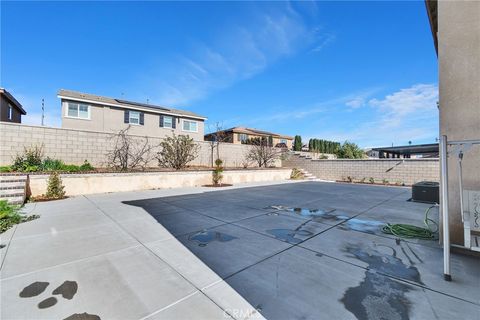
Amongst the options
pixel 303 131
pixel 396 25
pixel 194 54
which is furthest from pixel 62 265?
pixel 303 131

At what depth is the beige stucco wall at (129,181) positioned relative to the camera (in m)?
7.77

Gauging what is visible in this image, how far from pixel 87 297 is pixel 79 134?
10717 millimetres

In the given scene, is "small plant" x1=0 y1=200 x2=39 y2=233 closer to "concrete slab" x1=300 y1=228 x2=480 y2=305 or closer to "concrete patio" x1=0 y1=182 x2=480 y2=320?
"concrete patio" x1=0 y1=182 x2=480 y2=320

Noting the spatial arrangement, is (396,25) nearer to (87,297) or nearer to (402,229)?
(402,229)

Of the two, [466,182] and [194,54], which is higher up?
[194,54]

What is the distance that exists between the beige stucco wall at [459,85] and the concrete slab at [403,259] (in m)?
0.62

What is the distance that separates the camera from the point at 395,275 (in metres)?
2.46

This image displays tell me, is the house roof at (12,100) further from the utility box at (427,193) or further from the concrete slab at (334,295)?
the utility box at (427,193)

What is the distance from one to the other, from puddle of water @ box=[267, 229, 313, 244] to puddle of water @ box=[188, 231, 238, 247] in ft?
2.75

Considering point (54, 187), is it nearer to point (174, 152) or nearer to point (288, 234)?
point (174, 152)

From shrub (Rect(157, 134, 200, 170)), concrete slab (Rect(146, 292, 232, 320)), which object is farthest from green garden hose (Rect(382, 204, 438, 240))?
shrub (Rect(157, 134, 200, 170))

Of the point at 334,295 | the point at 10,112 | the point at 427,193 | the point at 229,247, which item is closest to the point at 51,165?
the point at 229,247

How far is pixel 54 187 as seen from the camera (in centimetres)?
746

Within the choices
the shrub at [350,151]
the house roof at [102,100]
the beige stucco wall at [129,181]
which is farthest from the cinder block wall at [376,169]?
the house roof at [102,100]
